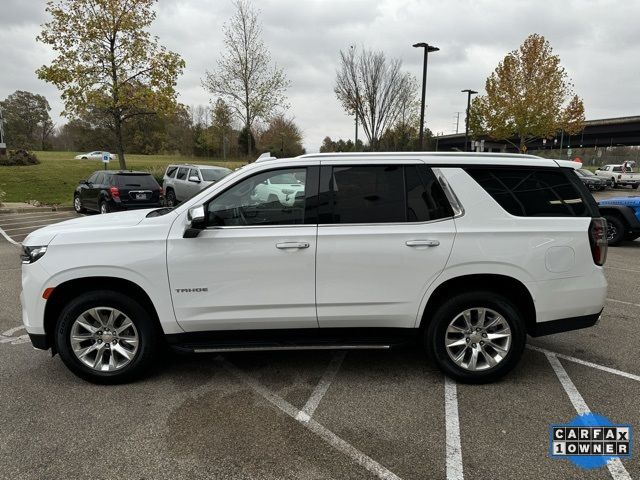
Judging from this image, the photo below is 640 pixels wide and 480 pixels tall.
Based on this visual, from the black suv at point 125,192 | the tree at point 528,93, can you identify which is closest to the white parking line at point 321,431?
the black suv at point 125,192

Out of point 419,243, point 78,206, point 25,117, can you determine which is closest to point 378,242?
point 419,243

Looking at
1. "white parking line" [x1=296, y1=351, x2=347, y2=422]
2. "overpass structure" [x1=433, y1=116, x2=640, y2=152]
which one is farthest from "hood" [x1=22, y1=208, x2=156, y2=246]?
"overpass structure" [x1=433, y1=116, x2=640, y2=152]

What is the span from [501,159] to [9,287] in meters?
6.95

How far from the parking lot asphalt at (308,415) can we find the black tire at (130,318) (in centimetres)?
12

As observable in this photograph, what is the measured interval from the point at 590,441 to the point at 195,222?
10.3ft

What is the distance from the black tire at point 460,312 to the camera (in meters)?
3.51

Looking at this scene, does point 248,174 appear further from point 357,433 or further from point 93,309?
point 357,433

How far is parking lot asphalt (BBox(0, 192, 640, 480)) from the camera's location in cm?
265

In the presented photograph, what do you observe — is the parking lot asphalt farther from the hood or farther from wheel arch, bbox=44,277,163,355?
the hood

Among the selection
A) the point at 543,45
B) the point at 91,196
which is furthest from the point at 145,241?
the point at 543,45

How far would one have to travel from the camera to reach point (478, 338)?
3.56 meters

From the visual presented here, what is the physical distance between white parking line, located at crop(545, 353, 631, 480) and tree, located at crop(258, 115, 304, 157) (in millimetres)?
37990

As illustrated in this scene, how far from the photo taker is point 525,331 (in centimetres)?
356

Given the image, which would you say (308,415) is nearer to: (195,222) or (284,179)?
(195,222)
